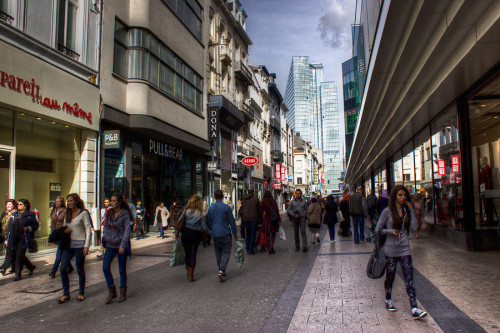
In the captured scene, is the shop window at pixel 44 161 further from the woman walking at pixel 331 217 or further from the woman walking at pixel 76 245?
the woman walking at pixel 331 217

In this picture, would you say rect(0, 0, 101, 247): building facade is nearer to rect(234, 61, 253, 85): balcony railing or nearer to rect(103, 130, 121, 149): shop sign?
rect(103, 130, 121, 149): shop sign

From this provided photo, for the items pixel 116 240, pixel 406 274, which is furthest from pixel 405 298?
pixel 116 240

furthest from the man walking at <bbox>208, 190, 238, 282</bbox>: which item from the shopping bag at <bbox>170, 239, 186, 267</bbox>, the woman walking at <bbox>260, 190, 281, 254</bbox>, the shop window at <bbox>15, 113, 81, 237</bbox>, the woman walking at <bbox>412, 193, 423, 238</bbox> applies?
the woman walking at <bbox>412, 193, 423, 238</bbox>

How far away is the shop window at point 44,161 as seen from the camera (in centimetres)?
1070

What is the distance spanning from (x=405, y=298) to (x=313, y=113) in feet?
611

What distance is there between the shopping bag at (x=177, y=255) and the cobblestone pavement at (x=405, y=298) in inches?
95.6

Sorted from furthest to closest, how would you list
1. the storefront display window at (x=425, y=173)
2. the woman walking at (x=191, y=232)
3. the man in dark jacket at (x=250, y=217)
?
the storefront display window at (x=425, y=173) → the man in dark jacket at (x=250, y=217) → the woman walking at (x=191, y=232)

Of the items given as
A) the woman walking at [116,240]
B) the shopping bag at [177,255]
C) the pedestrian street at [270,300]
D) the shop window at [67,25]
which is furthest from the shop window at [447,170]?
the shop window at [67,25]

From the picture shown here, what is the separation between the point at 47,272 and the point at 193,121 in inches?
501

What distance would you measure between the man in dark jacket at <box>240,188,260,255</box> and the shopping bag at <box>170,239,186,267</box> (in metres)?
3.67

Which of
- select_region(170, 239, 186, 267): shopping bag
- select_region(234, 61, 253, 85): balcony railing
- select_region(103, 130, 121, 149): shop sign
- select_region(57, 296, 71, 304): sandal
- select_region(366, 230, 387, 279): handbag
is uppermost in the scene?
select_region(234, 61, 253, 85): balcony railing

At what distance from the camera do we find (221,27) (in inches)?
1123

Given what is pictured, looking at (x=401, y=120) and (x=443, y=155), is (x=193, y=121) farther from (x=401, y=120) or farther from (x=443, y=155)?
(x=443, y=155)

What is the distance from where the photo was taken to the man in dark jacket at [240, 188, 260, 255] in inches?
429
